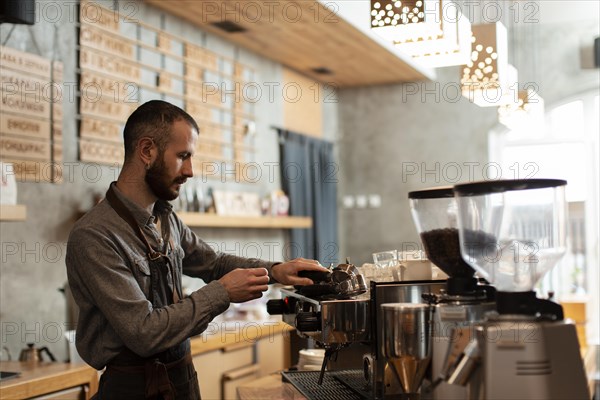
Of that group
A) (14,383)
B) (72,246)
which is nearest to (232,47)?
(14,383)

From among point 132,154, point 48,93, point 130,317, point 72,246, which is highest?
point 48,93

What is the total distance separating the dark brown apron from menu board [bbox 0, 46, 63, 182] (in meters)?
1.90

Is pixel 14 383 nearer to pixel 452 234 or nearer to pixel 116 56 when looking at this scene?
pixel 452 234

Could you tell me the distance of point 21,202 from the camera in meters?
4.13

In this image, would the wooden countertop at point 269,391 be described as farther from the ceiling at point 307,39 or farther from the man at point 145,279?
the ceiling at point 307,39

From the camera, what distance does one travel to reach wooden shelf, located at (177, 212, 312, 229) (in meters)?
5.29

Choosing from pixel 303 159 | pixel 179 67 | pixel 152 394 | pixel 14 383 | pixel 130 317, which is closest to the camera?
pixel 130 317

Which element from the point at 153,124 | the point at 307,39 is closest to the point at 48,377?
the point at 153,124

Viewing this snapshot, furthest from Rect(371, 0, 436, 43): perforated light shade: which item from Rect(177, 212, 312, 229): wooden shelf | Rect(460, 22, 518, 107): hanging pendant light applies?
Rect(177, 212, 312, 229): wooden shelf

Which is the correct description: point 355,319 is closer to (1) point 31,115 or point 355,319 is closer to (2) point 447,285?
(2) point 447,285

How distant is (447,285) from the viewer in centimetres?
185

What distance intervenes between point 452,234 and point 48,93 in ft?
10.3

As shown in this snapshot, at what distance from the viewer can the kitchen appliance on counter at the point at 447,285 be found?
1.70 metres

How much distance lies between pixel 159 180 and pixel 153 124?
7.3 inches
